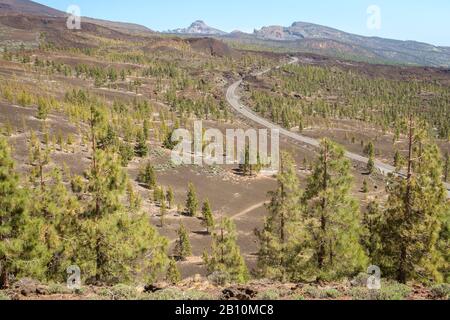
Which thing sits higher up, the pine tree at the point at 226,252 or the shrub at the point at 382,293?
the shrub at the point at 382,293

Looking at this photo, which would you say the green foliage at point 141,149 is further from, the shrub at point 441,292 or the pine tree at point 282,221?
the shrub at point 441,292

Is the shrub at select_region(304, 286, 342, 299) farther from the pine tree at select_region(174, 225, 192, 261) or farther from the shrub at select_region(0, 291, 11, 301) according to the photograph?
the pine tree at select_region(174, 225, 192, 261)

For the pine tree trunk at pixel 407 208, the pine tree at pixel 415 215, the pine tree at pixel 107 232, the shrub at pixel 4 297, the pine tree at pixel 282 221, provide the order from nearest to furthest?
1. the shrub at pixel 4 297
2. the pine tree at pixel 107 232
3. the pine tree trunk at pixel 407 208
4. the pine tree at pixel 415 215
5. the pine tree at pixel 282 221

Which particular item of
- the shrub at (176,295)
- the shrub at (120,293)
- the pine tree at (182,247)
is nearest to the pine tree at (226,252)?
the shrub at (176,295)

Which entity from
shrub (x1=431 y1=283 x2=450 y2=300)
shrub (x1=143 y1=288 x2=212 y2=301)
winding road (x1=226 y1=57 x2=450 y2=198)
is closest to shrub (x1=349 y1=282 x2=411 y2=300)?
shrub (x1=431 y1=283 x2=450 y2=300)

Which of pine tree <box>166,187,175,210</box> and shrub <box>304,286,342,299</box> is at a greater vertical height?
shrub <box>304,286,342,299</box>

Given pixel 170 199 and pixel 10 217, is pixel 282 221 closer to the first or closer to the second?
pixel 10 217

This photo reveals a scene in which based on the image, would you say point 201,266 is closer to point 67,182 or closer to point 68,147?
point 67,182
